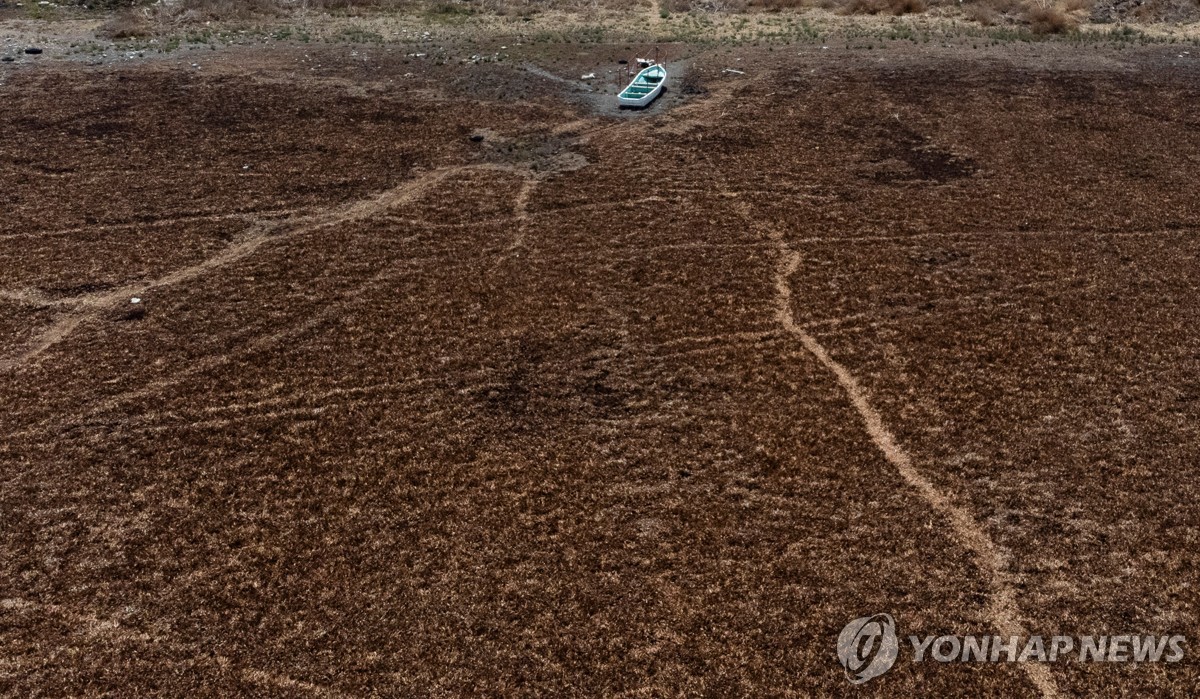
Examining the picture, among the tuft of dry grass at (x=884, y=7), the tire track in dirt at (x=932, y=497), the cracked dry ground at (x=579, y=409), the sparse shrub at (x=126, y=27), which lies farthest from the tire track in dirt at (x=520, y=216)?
the tuft of dry grass at (x=884, y=7)

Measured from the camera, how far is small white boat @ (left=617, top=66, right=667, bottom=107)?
1384 centimetres

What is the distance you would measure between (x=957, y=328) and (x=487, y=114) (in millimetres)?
9038

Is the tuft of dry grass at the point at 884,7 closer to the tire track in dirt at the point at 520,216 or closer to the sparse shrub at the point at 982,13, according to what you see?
the sparse shrub at the point at 982,13

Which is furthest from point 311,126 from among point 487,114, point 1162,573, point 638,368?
point 1162,573

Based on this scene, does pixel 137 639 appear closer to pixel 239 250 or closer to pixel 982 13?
pixel 239 250

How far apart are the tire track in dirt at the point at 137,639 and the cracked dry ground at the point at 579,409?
0.08ft

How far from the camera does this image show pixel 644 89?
14.3 metres

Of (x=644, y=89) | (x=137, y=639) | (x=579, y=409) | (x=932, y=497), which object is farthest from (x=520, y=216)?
(x=137, y=639)

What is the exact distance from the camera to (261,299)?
314 inches

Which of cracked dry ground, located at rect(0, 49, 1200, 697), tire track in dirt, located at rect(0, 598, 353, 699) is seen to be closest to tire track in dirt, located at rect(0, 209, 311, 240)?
cracked dry ground, located at rect(0, 49, 1200, 697)

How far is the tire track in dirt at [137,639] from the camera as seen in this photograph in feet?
14.2

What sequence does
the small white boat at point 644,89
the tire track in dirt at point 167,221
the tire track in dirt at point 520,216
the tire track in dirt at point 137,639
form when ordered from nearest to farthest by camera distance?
the tire track in dirt at point 137,639
the tire track in dirt at point 520,216
the tire track in dirt at point 167,221
the small white boat at point 644,89

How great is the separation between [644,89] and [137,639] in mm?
12290

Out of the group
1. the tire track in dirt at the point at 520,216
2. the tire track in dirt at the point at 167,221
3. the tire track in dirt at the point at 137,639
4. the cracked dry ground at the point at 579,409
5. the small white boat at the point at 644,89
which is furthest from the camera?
the small white boat at the point at 644,89
